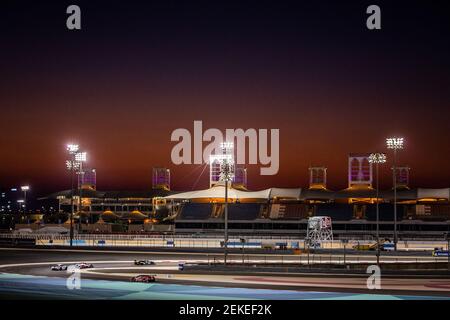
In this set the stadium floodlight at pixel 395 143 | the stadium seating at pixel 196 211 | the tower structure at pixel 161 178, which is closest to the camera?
the stadium floodlight at pixel 395 143

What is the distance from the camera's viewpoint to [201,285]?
37375mm

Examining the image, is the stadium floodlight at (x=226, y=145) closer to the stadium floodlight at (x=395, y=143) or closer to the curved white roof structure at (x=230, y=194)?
the stadium floodlight at (x=395, y=143)

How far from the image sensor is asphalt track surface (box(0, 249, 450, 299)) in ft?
106

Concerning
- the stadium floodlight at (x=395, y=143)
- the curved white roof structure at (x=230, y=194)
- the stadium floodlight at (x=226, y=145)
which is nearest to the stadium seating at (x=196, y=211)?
the curved white roof structure at (x=230, y=194)

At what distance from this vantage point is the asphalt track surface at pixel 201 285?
32.3 metres

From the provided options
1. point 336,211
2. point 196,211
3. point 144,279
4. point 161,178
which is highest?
point 161,178

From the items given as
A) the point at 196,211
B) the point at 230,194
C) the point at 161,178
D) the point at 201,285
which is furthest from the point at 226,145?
the point at 161,178

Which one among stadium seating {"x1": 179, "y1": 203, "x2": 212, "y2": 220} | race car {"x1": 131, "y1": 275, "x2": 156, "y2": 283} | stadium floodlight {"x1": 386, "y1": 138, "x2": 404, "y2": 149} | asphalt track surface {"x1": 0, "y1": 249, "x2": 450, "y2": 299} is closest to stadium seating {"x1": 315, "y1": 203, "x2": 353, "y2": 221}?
stadium seating {"x1": 179, "y1": 203, "x2": 212, "y2": 220}

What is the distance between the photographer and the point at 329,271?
44.3 metres

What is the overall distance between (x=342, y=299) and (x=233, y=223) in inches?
3457

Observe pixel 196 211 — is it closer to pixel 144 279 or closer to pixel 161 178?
pixel 161 178

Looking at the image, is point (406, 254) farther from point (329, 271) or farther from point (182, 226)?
point (182, 226)

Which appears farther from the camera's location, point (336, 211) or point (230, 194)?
point (230, 194)

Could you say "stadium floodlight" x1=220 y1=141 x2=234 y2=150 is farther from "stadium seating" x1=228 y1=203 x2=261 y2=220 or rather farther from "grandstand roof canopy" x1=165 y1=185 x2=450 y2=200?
"grandstand roof canopy" x1=165 y1=185 x2=450 y2=200
